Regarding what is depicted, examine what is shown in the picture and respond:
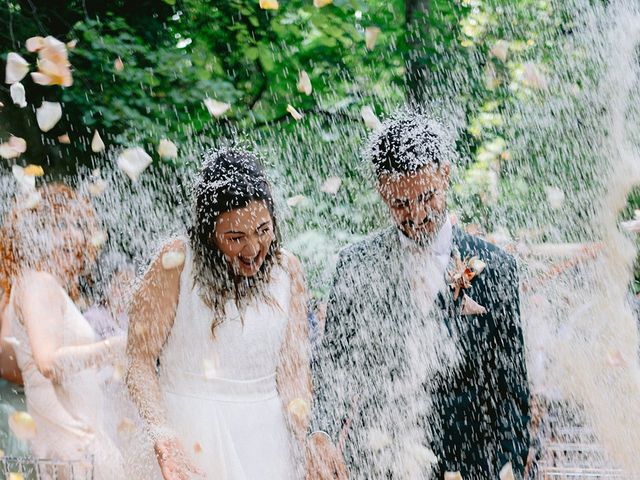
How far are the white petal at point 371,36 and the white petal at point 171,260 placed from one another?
556cm

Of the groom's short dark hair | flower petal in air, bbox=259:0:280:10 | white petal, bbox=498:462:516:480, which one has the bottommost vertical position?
flower petal in air, bbox=259:0:280:10

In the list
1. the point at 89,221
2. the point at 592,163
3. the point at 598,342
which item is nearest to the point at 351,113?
the point at 592,163

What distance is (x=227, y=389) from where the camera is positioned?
3102mm

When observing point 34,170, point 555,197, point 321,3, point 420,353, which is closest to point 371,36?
point 321,3

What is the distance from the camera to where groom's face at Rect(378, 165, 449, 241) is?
10.4 feet

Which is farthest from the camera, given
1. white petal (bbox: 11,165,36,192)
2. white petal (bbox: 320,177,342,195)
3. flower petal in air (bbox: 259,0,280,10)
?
white petal (bbox: 320,177,342,195)

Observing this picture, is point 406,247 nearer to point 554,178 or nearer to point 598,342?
point 598,342

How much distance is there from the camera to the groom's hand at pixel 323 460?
2.98 metres

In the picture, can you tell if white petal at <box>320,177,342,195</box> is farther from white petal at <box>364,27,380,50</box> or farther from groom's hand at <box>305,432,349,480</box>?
groom's hand at <box>305,432,349,480</box>

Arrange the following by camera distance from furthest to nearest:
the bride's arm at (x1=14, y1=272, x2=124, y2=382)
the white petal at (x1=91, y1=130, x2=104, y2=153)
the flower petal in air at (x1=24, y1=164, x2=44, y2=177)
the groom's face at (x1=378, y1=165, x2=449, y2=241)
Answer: the white petal at (x1=91, y1=130, x2=104, y2=153)
the flower petal in air at (x1=24, y1=164, x2=44, y2=177)
the bride's arm at (x1=14, y1=272, x2=124, y2=382)
the groom's face at (x1=378, y1=165, x2=449, y2=241)

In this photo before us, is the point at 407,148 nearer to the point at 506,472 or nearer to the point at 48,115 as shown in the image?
the point at 506,472

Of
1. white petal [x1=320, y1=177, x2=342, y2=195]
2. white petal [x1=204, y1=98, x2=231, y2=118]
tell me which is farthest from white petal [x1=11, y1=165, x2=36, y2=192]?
white petal [x1=320, y1=177, x2=342, y2=195]

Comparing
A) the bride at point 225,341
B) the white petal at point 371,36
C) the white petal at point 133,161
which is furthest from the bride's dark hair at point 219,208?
the white petal at point 371,36

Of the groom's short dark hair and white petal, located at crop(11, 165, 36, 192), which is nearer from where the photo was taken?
the groom's short dark hair
